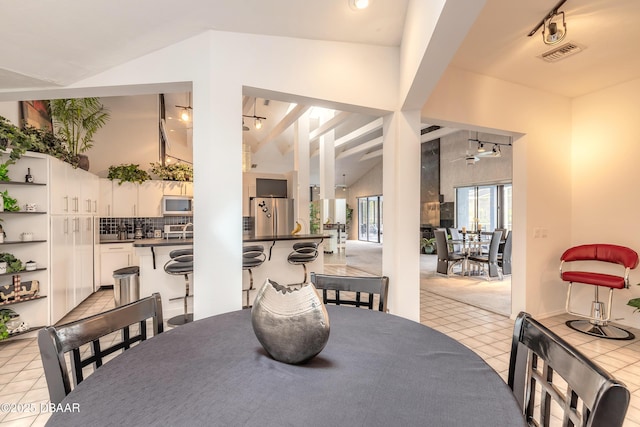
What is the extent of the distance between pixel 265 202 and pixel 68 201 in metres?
3.89

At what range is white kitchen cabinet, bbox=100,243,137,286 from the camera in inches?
197

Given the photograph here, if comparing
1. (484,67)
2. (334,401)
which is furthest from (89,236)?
(484,67)

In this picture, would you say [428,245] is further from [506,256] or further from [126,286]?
[126,286]

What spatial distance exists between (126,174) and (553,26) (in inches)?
240

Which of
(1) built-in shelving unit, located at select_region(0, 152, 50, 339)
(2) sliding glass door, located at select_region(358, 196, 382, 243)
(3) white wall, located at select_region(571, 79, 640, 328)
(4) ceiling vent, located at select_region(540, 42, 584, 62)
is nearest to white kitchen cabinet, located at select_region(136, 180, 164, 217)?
(1) built-in shelving unit, located at select_region(0, 152, 50, 339)

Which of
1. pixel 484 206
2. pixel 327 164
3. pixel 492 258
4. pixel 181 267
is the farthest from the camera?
pixel 484 206

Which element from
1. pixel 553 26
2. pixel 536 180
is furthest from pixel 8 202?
pixel 536 180

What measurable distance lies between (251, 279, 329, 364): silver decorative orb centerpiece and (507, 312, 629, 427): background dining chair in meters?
0.68

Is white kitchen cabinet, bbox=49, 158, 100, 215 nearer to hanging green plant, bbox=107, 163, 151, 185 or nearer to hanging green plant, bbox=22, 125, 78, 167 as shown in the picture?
hanging green plant, bbox=22, 125, 78, 167

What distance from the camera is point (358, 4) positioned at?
223 centimetres

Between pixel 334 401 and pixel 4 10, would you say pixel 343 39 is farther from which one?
pixel 334 401

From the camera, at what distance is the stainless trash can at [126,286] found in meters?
3.55

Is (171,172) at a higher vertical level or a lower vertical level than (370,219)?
higher

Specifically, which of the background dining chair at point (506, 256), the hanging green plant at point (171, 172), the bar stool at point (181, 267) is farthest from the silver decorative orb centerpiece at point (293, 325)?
the background dining chair at point (506, 256)
